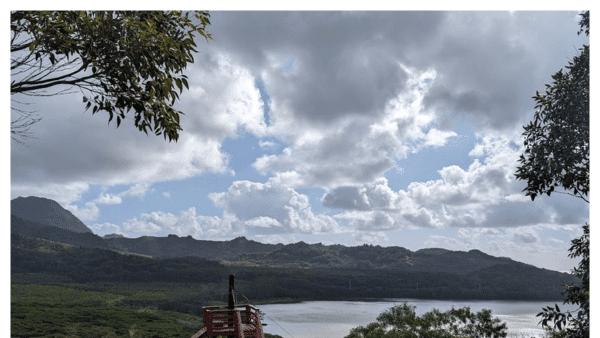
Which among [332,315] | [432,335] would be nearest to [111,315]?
[332,315]

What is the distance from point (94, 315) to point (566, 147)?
348 ft

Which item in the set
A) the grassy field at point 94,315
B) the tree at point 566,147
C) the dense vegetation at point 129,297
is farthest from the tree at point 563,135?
the grassy field at point 94,315

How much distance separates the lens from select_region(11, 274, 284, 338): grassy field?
7706 centimetres

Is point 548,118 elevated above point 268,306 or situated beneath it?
elevated above

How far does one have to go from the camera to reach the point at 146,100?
7.33 metres

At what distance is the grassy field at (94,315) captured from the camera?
77062mm

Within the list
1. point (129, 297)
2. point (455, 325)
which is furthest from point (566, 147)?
point (129, 297)

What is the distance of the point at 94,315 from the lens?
94188 mm

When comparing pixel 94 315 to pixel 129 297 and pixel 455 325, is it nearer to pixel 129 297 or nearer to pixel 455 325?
pixel 129 297

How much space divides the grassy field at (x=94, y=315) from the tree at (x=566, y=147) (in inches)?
1850
